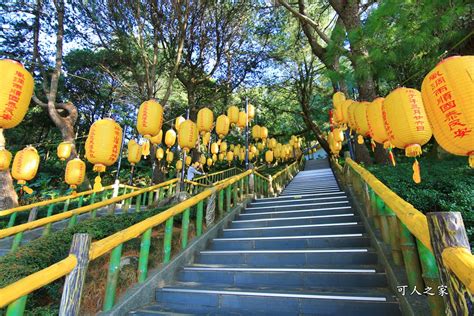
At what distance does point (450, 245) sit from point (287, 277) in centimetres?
228

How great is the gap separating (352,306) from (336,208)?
3300 millimetres

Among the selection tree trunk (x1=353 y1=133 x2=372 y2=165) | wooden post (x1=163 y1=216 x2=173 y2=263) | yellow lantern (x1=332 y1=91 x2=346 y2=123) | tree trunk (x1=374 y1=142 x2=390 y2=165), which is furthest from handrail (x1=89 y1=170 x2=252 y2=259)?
tree trunk (x1=353 y1=133 x2=372 y2=165)

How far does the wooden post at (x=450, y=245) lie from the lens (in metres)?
1.24

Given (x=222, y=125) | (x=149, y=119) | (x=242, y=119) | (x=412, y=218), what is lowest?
(x=412, y=218)

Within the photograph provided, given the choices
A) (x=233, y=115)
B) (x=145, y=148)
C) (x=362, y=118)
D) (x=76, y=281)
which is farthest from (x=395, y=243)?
(x=145, y=148)

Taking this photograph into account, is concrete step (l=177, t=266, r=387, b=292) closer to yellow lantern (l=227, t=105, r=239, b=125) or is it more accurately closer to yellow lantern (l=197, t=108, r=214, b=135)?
yellow lantern (l=197, t=108, r=214, b=135)

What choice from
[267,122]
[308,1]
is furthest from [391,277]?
[267,122]

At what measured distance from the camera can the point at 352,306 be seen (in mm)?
2545

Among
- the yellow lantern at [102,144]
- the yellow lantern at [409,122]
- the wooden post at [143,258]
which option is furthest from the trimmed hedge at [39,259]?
the yellow lantern at [409,122]

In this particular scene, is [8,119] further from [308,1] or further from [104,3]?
[308,1]

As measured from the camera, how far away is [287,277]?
331 cm

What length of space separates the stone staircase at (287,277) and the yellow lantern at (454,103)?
5.13 ft

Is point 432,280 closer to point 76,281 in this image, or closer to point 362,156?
point 76,281

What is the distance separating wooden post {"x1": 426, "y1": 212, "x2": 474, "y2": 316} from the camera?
124cm
